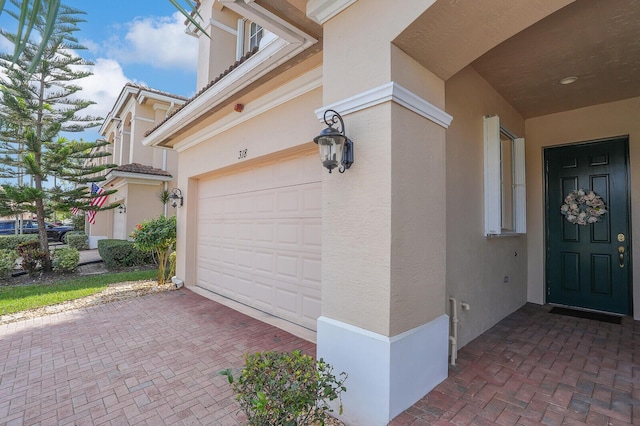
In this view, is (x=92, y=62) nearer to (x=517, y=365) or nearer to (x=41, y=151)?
(x=41, y=151)

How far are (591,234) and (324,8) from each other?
18.6ft

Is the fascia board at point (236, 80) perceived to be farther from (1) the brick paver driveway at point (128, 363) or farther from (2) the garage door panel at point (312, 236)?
(1) the brick paver driveway at point (128, 363)

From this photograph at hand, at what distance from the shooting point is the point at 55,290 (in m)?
7.42

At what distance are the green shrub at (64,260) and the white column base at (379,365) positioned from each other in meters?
10.1

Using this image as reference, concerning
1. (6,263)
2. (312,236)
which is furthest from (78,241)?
(312,236)

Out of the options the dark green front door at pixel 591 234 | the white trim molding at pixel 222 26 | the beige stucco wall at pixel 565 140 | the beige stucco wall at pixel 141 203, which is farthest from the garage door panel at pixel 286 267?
the beige stucco wall at pixel 141 203

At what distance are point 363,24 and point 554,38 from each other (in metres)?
2.34

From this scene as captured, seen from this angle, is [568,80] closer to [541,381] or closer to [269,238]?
[541,381]

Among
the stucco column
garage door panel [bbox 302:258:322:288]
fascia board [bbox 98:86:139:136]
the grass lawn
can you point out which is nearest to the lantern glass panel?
the stucco column

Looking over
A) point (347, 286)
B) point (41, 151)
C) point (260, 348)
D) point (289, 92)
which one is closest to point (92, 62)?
point (41, 151)

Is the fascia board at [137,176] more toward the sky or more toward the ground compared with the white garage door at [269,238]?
more toward the sky

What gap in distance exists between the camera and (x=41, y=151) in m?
9.83

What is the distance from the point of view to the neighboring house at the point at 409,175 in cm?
260

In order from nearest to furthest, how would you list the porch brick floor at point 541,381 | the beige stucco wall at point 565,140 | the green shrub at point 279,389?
the green shrub at point 279,389, the porch brick floor at point 541,381, the beige stucco wall at point 565,140
